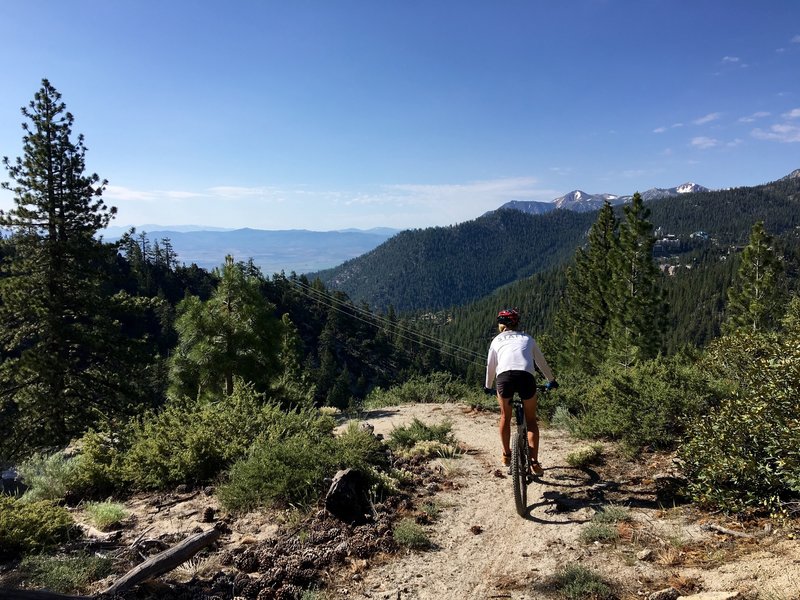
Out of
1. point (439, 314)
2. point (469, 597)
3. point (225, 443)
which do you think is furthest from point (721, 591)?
point (439, 314)

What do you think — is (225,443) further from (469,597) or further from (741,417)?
(741,417)

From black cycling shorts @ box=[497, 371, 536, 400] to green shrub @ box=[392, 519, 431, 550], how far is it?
1783 mm

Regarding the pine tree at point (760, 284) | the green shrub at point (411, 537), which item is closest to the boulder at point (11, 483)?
the green shrub at point (411, 537)

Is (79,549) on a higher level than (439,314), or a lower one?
higher

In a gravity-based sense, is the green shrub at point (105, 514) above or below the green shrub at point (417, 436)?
above

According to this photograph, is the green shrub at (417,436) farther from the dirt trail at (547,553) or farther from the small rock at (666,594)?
the small rock at (666,594)

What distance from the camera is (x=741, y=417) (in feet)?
15.7

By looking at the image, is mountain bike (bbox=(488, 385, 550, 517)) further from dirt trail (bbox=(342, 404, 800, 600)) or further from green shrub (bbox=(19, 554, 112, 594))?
green shrub (bbox=(19, 554, 112, 594))

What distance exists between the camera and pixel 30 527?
4.39m

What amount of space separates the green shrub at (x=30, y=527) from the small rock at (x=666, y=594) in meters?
5.15

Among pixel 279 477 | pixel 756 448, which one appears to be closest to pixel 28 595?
pixel 279 477

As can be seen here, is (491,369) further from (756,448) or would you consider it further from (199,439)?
(199,439)

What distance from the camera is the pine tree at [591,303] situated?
33.8 m

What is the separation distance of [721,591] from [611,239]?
3143 centimetres
